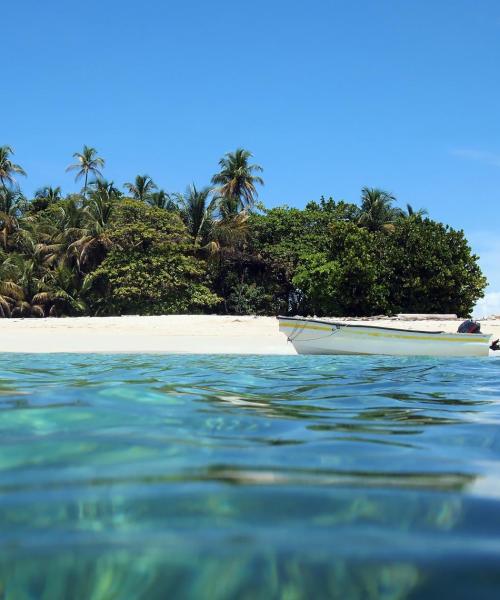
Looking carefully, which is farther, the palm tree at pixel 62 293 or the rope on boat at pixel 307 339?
the palm tree at pixel 62 293

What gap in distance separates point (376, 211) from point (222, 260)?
10184 millimetres

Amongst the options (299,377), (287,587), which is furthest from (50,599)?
(299,377)

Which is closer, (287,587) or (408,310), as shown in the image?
(287,587)

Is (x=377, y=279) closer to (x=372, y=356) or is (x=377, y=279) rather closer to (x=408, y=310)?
(x=408, y=310)

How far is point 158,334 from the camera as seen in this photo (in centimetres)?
2008

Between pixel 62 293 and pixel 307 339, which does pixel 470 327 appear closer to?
pixel 307 339

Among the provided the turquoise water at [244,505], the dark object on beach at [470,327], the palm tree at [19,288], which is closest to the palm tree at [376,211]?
the palm tree at [19,288]

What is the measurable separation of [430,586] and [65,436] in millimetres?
1752

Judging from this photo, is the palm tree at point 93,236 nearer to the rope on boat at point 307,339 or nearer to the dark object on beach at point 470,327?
the rope on boat at point 307,339

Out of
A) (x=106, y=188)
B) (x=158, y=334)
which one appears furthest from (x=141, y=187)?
(x=158, y=334)

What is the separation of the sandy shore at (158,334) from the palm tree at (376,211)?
491 inches

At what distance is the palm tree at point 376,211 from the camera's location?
3803 cm

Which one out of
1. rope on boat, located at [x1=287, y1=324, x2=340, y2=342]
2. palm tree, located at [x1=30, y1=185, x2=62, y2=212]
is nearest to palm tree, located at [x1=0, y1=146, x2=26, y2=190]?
palm tree, located at [x1=30, y1=185, x2=62, y2=212]

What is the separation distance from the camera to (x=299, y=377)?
646 cm
